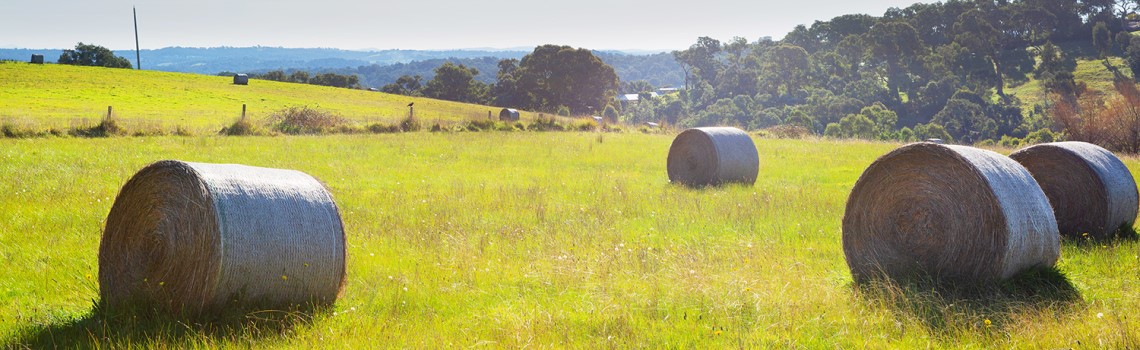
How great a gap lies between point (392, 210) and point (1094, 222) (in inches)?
392

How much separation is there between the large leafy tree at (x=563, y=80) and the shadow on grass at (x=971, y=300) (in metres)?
80.6

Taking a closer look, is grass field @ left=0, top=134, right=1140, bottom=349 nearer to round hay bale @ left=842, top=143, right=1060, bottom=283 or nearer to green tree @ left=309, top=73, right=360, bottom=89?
round hay bale @ left=842, top=143, right=1060, bottom=283

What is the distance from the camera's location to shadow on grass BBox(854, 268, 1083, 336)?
7059 millimetres

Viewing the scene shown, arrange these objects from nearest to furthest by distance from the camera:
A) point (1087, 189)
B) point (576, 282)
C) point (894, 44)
Result: point (576, 282) < point (1087, 189) < point (894, 44)

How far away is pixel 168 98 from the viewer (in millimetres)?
56312

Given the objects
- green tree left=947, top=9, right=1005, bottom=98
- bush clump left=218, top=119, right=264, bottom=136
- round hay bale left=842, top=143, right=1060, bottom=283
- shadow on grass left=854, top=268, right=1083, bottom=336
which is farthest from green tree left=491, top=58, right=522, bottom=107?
shadow on grass left=854, top=268, right=1083, bottom=336

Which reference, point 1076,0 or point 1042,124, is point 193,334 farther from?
point 1076,0

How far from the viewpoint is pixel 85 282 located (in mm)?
8203

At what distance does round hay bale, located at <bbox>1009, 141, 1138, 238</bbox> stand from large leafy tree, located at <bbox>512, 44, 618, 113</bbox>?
254ft

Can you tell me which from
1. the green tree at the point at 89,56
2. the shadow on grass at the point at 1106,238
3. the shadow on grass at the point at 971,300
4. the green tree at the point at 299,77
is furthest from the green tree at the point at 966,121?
the green tree at the point at 89,56

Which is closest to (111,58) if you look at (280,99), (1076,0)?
(280,99)

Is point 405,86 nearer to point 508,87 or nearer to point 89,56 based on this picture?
point 508,87

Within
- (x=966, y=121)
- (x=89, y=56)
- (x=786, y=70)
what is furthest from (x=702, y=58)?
(x=89, y=56)

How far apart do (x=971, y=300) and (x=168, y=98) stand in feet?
190
